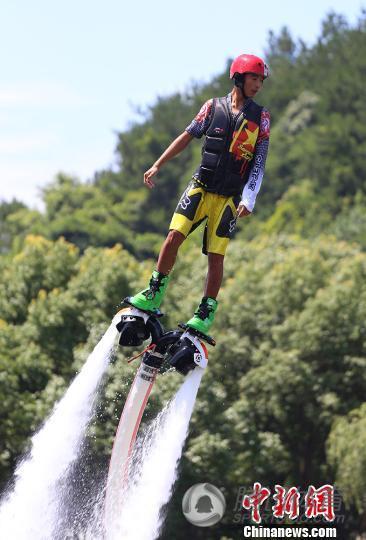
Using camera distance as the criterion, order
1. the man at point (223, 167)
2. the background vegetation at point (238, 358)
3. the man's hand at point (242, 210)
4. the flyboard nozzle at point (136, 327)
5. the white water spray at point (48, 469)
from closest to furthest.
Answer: the man's hand at point (242, 210)
the man at point (223, 167)
the flyboard nozzle at point (136, 327)
the white water spray at point (48, 469)
the background vegetation at point (238, 358)

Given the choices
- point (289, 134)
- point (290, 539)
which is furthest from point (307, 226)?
point (290, 539)

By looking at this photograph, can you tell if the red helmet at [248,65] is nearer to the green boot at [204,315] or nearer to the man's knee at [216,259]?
the man's knee at [216,259]

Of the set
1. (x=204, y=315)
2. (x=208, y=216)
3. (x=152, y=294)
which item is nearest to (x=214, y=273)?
(x=204, y=315)

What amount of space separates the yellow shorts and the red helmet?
154 cm

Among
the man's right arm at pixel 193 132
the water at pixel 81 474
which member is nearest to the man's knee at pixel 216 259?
the man's right arm at pixel 193 132

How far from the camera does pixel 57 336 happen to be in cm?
4166

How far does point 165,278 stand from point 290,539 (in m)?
28.7

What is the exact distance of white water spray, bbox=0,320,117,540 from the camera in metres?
16.2

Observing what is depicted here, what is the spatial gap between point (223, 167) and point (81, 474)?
5156mm

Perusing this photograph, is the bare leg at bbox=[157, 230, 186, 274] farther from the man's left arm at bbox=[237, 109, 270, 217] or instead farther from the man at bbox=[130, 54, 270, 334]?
the man's left arm at bbox=[237, 109, 270, 217]

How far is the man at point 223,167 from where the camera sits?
1506cm

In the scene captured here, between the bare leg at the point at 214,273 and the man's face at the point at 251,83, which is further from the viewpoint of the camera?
the bare leg at the point at 214,273

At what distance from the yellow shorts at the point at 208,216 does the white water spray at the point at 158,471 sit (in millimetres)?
1709

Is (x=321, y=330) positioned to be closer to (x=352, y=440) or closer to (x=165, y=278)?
(x=352, y=440)
